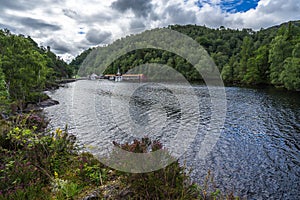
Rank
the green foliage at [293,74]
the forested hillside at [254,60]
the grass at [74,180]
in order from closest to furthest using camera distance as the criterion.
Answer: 1. the grass at [74,180]
2. the green foliage at [293,74]
3. the forested hillside at [254,60]

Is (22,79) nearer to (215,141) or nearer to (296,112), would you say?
(215,141)

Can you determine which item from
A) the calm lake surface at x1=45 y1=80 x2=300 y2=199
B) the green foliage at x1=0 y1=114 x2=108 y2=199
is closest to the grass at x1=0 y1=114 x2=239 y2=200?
the green foliage at x1=0 y1=114 x2=108 y2=199

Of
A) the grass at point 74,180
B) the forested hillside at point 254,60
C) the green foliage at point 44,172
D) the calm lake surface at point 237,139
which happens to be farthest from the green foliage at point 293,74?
the green foliage at point 44,172

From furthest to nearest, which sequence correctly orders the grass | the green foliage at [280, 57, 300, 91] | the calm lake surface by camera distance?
the green foliage at [280, 57, 300, 91] → the calm lake surface → the grass

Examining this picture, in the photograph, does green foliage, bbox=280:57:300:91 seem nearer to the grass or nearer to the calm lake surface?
the calm lake surface

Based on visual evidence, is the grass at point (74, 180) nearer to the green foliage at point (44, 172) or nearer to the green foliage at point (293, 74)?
the green foliage at point (44, 172)

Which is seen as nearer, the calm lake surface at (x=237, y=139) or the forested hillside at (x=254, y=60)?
the calm lake surface at (x=237, y=139)

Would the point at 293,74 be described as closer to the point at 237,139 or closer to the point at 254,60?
the point at 254,60

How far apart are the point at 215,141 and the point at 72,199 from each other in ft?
43.0

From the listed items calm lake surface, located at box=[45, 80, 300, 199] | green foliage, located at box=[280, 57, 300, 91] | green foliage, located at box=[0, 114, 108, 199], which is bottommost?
calm lake surface, located at box=[45, 80, 300, 199]

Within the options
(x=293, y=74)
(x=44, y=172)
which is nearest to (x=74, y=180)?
(x=44, y=172)

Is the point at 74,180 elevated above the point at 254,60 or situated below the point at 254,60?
below

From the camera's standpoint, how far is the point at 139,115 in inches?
1030

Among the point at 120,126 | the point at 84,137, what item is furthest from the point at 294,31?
the point at 84,137
